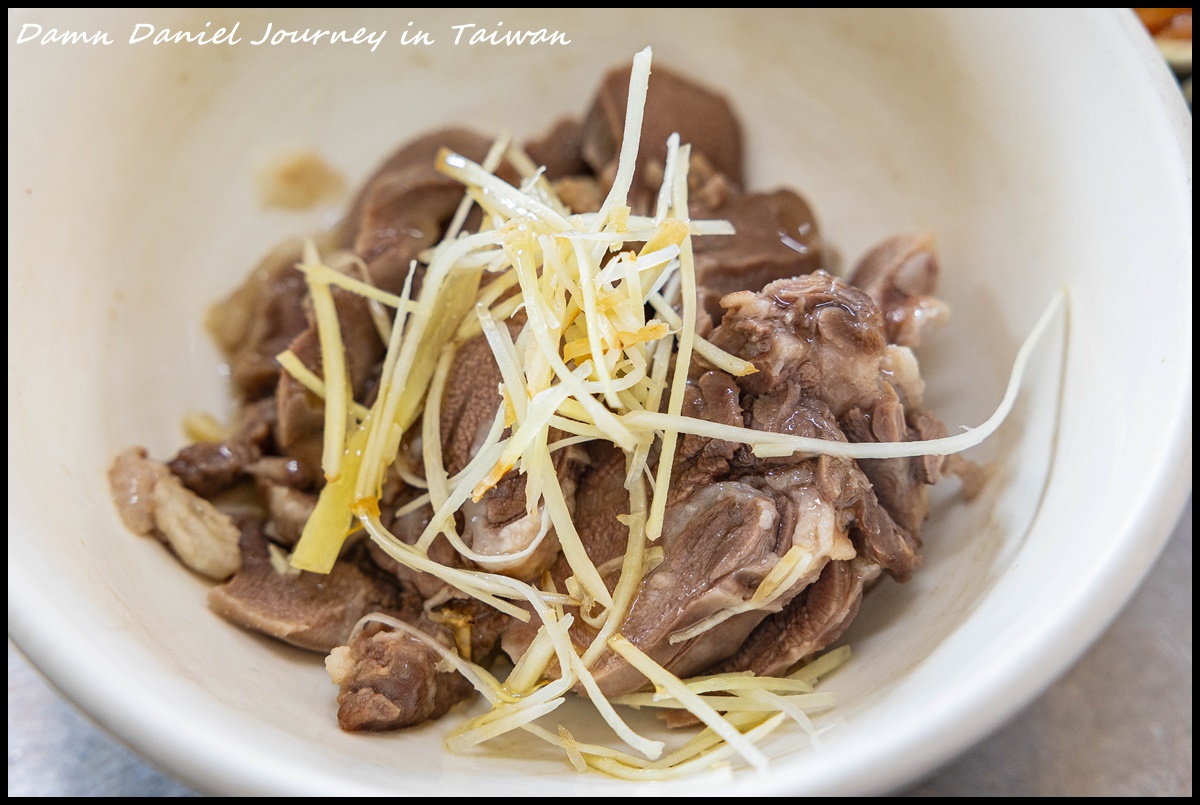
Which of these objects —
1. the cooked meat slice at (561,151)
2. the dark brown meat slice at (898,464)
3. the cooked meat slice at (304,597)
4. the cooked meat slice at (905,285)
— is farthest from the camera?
the cooked meat slice at (561,151)

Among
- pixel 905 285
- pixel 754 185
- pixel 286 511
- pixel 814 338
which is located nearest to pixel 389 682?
pixel 286 511

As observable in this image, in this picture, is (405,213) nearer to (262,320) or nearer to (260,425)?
(262,320)

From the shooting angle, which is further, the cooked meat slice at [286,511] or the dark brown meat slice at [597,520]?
the cooked meat slice at [286,511]

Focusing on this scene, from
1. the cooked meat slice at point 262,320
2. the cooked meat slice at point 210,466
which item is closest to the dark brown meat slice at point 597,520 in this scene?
the cooked meat slice at point 210,466

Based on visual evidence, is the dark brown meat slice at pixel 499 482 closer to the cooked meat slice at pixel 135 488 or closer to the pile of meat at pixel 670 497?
the pile of meat at pixel 670 497

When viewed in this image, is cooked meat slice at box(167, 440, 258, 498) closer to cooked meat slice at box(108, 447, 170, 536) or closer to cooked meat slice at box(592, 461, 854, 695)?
cooked meat slice at box(108, 447, 170, 536)
